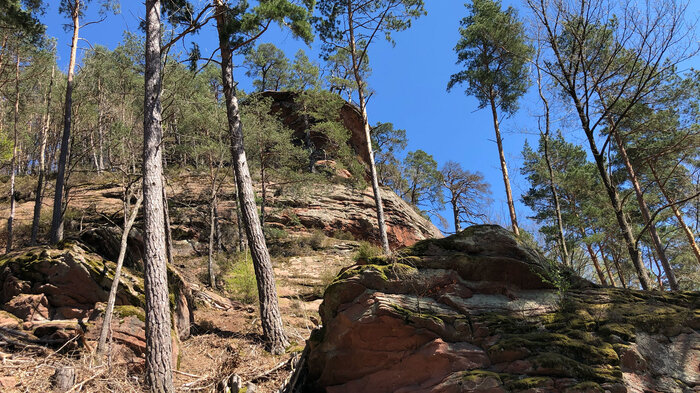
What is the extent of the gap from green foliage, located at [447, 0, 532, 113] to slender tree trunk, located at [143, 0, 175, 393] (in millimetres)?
10553

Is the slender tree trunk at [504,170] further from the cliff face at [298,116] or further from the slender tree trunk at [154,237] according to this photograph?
the cliff face at [298,116]

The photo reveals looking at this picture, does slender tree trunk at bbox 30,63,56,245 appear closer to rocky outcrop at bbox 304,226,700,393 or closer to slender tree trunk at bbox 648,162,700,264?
rocky outcrop at bbox 304,226,700,393

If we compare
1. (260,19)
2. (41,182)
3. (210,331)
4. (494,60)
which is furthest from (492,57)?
(41,182)

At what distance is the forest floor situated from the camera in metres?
5.25

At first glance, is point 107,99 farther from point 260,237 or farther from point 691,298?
point 691,298

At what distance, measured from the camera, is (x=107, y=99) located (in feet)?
72.0

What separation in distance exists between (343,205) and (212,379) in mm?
15462

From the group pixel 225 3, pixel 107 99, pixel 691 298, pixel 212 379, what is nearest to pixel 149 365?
pixel 212 379

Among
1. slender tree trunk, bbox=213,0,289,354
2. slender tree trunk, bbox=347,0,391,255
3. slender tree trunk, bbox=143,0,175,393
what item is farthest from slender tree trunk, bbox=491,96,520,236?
slender tree trunk, bbox=143,0,175,393

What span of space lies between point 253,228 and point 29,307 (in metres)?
4.12

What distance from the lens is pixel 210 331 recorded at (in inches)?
353

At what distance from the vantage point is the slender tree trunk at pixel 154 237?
18.9 ft

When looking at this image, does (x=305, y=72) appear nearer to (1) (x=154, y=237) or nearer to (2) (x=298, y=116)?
(2) (x=298, y=116)

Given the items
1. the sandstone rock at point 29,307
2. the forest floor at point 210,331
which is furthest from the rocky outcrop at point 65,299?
the forest floor at point 210,331
